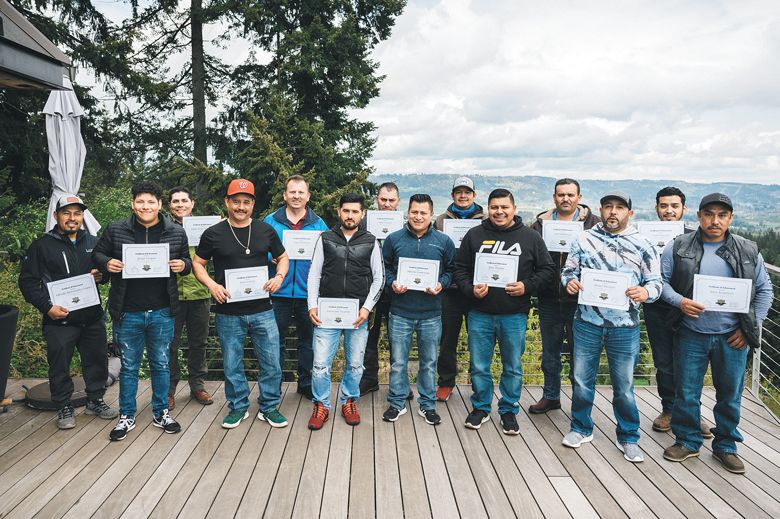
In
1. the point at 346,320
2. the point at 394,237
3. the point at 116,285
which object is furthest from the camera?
the point at 394,237

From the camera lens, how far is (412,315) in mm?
4238

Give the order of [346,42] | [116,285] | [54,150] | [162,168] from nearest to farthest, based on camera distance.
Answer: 1. [116,285]
2. [54,150]
3. [346,42]
4. [162,168]

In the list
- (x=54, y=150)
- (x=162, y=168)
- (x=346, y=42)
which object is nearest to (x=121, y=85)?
(x=162, y=168)

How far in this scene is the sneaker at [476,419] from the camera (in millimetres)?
4207

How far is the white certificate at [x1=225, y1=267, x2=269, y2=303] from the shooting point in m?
3.92

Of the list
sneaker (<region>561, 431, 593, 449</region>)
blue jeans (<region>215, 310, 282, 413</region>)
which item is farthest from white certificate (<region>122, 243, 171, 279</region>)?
sneaker (<region>561, 431, 593, 449</region>)

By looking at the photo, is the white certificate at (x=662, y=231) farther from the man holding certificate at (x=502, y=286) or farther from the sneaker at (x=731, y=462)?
the sneaker at (x=731, y=462)

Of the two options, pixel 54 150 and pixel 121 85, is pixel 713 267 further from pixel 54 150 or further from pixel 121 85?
pixel 121 85

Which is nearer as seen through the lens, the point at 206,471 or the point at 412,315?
the point at 206,471

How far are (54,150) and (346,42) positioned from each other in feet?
27.5

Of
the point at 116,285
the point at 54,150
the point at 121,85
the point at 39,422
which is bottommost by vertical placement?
the point at 39,422

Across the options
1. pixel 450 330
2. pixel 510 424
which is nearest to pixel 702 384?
pixel 510 424

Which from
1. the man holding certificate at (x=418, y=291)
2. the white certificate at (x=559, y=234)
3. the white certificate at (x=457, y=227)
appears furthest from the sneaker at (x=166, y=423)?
the white certificate at (x=559, y=234)

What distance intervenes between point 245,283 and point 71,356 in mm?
1730
